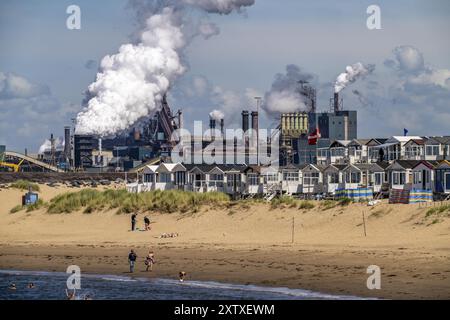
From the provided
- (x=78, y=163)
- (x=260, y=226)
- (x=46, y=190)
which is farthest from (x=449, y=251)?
(x=78, y=163)

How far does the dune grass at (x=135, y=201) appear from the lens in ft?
234

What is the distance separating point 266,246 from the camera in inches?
2151

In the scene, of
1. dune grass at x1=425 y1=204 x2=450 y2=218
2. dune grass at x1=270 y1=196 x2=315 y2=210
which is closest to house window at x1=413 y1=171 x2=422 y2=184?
dune grass at x1=270 y1=196 x2=315 y2=210

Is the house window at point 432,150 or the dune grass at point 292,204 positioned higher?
the house window at point 432,150

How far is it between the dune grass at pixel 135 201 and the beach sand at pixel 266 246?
1.14 meters

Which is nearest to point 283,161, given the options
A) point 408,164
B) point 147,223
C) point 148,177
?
point 148,177

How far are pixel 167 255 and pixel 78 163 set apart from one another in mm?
113084

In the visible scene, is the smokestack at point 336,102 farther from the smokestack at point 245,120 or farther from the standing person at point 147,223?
the standing person at point 147,223

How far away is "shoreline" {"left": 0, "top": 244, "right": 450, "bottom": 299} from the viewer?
40844 millimetres

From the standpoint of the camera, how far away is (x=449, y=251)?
46812 mm

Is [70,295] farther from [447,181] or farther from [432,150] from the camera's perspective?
[432,150]

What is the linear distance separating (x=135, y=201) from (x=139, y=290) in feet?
102

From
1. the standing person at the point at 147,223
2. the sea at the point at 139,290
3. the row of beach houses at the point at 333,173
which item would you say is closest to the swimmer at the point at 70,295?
the sea at the point at 139,290
